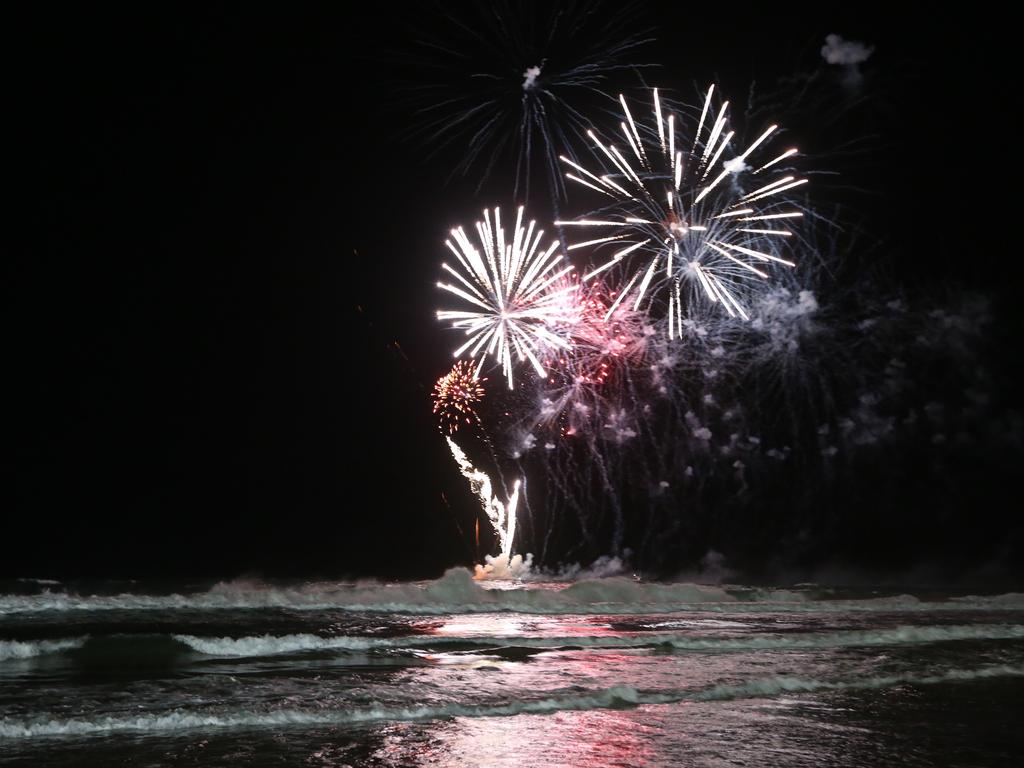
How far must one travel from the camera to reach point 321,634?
1908 cm

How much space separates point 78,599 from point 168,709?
19.1 m

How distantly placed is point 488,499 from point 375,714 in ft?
76.1

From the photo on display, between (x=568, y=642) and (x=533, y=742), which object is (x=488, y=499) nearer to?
(x=568, y=642)

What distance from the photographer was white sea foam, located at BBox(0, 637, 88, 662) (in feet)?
51.9

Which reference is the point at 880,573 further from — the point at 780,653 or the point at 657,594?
the point at 780,653

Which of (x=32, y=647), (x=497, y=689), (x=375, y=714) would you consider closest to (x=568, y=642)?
(x=497, y=689)

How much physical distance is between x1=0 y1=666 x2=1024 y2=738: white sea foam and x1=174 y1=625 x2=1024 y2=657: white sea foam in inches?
204

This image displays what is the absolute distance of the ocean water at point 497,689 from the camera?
344 inches

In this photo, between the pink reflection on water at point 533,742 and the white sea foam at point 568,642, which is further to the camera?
the white sea foam at point 568,642

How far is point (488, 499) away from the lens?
110 ft

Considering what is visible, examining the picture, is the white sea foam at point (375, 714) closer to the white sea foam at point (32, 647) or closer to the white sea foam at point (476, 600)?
the white sea foam at point (32, 647)

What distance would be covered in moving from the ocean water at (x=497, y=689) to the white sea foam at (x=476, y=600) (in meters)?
1.31

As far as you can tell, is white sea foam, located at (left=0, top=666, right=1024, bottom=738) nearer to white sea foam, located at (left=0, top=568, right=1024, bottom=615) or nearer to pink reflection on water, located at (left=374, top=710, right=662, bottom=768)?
pink reflection on water, located at (left=374, top=710, right=662, bottom=768)

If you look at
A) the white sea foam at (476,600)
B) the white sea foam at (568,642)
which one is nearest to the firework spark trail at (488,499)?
the white sea foam at (476,600)
